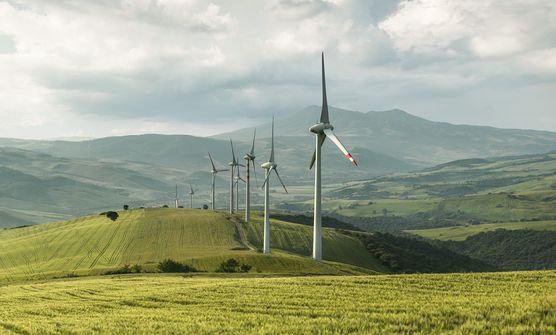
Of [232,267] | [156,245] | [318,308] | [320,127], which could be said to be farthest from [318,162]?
[156,245]

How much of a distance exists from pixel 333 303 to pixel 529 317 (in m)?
14.2

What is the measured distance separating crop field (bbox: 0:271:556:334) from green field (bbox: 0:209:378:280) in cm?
6534

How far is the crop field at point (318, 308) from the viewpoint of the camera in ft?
101

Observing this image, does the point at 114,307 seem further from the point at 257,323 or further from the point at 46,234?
the point at 46,234

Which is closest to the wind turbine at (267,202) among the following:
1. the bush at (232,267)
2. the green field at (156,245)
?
the green field at (156,245)

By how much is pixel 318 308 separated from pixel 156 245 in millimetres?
129747

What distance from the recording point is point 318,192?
290 feet

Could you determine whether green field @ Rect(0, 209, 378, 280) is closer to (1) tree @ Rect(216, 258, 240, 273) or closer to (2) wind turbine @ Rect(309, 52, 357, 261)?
(1) tree @ Rect(216, 258, 240, 273)

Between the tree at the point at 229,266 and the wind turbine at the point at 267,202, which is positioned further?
the wind turbine at the point at 267,202

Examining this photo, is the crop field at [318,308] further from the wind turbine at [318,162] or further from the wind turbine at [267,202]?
the wind turbine at [267,202]

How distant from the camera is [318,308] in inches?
1489

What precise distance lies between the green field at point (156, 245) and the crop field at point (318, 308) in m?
65.3

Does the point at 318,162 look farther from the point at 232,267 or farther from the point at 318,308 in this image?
the point at 318,308

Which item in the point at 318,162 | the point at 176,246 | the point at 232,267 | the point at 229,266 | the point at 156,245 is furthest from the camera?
the point at 156,245
